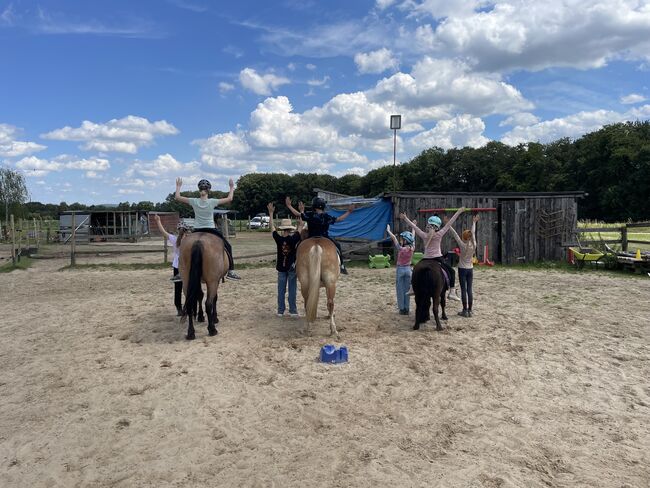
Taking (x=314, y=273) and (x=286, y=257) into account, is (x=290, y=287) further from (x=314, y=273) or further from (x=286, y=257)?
(x=314, y=273)

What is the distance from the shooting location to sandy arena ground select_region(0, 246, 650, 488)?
3355mm

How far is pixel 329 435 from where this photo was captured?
3.86m

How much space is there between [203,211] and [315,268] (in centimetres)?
206

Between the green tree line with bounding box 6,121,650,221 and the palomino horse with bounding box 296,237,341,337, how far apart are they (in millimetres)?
23902

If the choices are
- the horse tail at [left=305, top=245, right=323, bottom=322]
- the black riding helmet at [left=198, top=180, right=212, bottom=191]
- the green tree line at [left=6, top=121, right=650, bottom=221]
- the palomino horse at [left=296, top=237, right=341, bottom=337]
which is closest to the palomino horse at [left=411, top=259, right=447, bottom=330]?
the palomino horse at [left=296, top=237, right=341, bottom=337]

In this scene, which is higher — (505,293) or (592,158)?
(592,158)

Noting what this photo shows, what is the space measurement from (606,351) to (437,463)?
402cm

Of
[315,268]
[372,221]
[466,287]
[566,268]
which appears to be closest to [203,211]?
[315,268]

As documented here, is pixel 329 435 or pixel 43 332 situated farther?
pixel 43 332

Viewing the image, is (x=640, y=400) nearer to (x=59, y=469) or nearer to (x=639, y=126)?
(x=59, y=469)

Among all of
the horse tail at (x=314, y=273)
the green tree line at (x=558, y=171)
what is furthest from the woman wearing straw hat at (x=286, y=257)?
the green tree line at (x=558, y=171)

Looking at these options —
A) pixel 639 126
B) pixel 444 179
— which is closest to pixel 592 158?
pixel 639 126

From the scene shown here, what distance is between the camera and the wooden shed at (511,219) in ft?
53.3

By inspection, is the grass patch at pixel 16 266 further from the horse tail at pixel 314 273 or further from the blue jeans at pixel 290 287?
the horse tail at pixel 314 273
